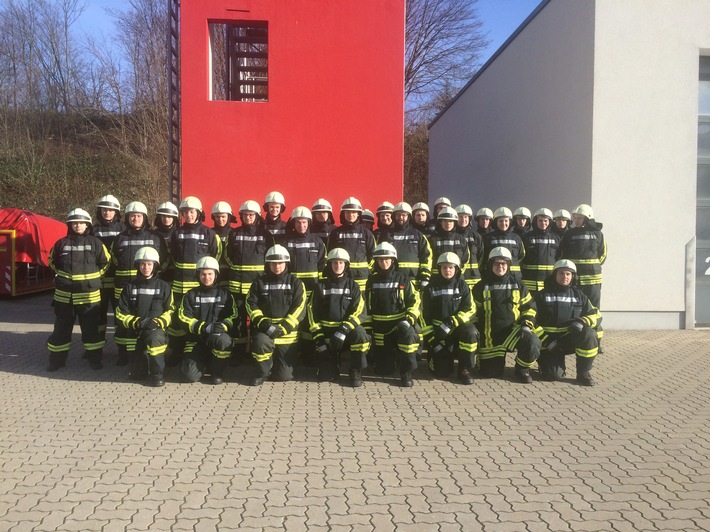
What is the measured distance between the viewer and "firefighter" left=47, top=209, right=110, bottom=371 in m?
7.22

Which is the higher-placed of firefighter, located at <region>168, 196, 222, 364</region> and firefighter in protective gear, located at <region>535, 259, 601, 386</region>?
firefighter, located at <region>168, 196, 222, 364</region>


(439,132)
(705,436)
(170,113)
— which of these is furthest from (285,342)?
(439,132)

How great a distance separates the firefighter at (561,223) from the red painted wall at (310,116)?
2423 millimetres

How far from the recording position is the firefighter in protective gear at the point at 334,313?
6707 millimetres

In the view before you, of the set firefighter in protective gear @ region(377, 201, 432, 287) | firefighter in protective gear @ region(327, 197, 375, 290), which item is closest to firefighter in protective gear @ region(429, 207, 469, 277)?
firefighter in protective gear @ region(377, 201, 432, 287)

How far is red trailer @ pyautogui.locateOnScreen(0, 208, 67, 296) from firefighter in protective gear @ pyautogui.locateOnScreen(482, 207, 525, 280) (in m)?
10.0

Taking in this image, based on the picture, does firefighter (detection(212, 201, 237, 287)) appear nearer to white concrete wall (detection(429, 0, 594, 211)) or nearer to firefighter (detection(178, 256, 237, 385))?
firefighter (detection(178, 256, 237, 385))

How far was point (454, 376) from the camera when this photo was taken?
7.02 metres

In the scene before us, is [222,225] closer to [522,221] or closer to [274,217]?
[274,217]

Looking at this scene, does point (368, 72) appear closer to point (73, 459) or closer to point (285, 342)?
point (285, 342)

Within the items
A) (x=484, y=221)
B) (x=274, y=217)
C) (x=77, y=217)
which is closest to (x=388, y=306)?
(x=274, y=217)

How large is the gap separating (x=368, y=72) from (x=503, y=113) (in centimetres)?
649

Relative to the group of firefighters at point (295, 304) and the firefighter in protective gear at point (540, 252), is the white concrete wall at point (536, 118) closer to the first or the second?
the firefighter in protective gear at point (540, 252)

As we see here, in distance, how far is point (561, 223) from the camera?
8.70 meters
